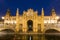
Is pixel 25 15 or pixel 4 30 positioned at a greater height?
pixel 25 15

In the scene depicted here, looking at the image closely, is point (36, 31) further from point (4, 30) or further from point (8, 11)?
point (8, 11)

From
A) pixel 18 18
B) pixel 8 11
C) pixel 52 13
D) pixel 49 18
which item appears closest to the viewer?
pixel 18 18

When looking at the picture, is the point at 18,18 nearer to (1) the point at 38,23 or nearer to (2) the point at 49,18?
(1) the point at 38,23

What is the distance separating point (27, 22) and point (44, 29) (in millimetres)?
7572

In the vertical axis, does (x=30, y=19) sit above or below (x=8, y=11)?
below

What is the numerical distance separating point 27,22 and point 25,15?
9.72 feet

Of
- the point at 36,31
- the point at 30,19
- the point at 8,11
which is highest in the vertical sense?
the point at 8,11

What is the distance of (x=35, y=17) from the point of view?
62.2 m

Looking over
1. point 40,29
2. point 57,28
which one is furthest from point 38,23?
point 57,28

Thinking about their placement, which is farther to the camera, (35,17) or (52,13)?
(52,13)

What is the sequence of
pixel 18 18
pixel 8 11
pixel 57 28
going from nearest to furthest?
1. pixel 57 28
2. pixel 18 18
3. pixel 8 11

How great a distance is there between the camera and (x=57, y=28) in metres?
59.6

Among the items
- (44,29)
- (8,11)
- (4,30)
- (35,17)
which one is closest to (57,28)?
(44,29)

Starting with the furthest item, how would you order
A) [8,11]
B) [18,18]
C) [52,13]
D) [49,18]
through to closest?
[8,11] < [52,13] < [49,18] < [18,18]
